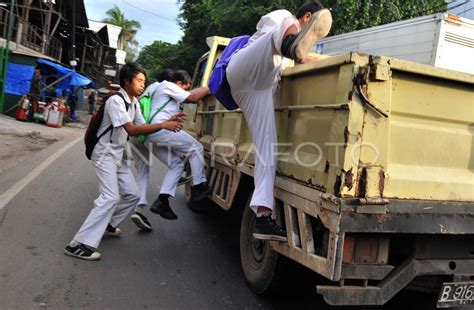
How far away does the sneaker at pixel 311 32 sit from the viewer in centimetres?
281

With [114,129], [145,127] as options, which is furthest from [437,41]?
[114,129]

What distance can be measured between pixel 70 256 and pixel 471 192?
3.40 m

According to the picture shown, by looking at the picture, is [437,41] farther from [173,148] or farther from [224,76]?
[224,76]

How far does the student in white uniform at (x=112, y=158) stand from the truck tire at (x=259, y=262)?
129 centimetres

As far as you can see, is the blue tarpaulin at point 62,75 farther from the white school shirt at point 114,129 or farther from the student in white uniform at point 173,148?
the white school shirt at point 114,129

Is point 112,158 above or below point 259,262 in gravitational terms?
above

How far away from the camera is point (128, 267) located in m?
4.36

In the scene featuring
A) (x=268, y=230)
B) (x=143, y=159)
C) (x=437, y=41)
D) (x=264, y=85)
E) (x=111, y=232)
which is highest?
(x=437, y=41)

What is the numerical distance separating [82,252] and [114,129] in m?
1.20

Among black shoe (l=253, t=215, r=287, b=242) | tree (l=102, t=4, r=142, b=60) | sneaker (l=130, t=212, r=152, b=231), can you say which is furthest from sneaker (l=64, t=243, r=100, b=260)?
tree (l=102, t=4, r=142, b=60)

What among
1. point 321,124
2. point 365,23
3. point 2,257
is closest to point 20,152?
point 2,257

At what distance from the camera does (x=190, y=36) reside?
93.8 feet

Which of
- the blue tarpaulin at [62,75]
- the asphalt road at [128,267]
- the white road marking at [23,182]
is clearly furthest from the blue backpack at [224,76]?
the blue tarpaulin at [62,75]

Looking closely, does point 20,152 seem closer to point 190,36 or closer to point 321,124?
point 321,124
